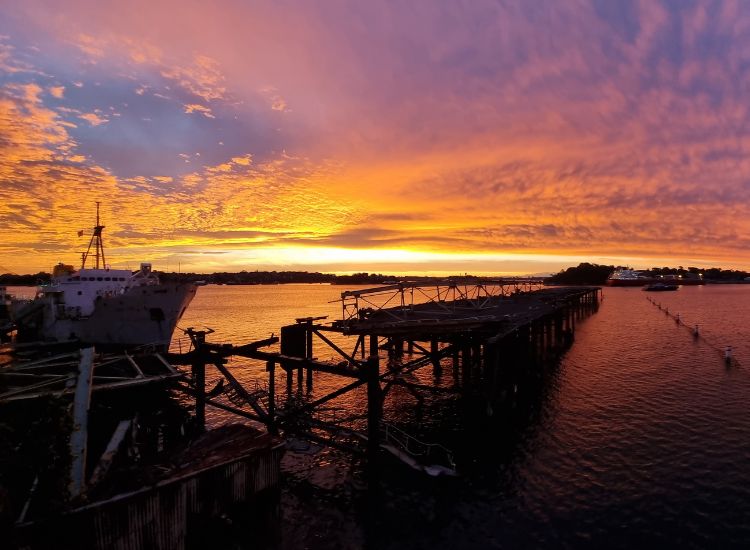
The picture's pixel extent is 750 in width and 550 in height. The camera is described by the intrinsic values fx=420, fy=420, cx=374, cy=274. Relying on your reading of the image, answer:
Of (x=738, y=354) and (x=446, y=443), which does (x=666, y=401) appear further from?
(x=738, y=354)

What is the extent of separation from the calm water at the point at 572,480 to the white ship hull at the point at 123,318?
21497 mm

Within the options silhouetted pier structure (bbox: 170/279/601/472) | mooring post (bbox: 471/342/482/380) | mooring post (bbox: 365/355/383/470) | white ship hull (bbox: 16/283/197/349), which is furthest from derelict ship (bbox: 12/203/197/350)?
mooring post (bbox: 365/355/383/470)

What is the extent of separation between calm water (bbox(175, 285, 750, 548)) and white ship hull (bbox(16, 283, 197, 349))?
70.5ft

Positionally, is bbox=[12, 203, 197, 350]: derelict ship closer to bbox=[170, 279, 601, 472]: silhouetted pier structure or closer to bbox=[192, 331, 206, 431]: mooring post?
bbox=[170, 279, 601, 472]: silhouetted pier structure

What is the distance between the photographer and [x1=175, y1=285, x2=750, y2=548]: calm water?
13672 millimetres

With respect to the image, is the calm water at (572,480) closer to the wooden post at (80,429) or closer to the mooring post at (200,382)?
the mooring post at (200,382)

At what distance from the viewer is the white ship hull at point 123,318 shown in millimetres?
41812

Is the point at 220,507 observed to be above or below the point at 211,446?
Result: below

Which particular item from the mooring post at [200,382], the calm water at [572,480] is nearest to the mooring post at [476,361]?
the calm water at [572,480]

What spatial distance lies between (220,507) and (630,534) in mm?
13129

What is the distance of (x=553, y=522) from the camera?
561 inches

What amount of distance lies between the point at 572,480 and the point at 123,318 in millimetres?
41787

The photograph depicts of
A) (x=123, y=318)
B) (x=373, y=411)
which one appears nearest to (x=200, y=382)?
(x=373, y=411)

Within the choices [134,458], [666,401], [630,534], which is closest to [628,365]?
[666,401]
